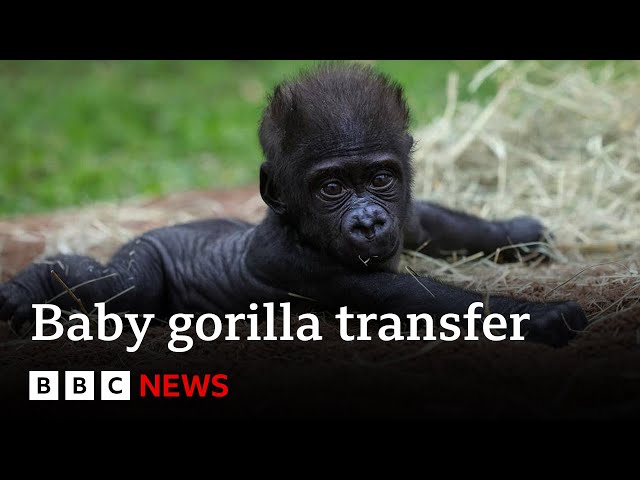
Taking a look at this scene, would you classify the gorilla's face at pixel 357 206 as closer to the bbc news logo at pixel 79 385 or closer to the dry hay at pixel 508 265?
the dry hay at pixel 508 265

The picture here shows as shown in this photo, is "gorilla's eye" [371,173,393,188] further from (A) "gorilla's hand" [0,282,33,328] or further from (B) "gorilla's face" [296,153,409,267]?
(A) "gorilla's hand" [0,282,33,328]

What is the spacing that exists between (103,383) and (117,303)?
4.55 ft

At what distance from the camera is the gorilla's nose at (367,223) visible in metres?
4.27

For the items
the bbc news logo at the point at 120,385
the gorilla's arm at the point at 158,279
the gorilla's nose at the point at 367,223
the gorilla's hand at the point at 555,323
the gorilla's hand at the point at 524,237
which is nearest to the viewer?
the bbc news logo at the point at 120,385

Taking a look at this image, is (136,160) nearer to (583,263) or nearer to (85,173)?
(85,173)

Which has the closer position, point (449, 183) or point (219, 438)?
point (219, 438)

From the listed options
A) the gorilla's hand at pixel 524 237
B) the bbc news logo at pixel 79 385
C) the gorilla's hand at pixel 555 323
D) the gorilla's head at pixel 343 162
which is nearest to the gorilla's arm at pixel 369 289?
the gorilla's hand at pixel 555 323

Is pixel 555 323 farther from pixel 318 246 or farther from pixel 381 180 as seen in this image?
pixel 318 246

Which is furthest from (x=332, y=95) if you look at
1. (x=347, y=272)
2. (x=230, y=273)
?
(x=230, y=273)

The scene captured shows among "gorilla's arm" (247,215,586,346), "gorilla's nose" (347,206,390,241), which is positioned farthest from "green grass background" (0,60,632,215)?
"gorilla's nose" (347,206,390,241)

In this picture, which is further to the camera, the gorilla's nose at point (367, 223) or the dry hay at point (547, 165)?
the dry hay at point (547, 165)

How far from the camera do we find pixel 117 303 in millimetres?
5137

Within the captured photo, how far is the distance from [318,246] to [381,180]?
1.64 feet

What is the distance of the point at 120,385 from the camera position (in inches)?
148
